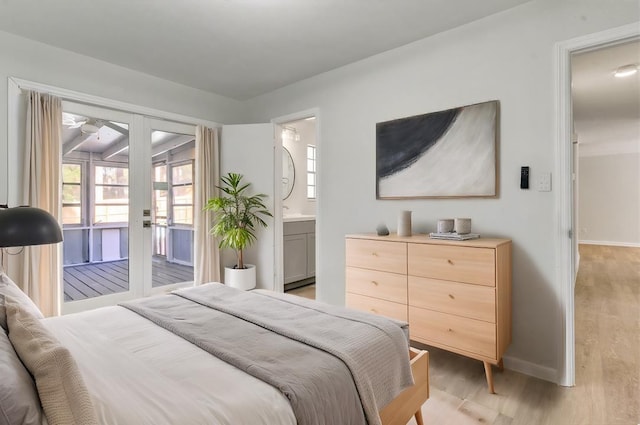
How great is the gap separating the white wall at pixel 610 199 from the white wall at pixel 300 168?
7246mm

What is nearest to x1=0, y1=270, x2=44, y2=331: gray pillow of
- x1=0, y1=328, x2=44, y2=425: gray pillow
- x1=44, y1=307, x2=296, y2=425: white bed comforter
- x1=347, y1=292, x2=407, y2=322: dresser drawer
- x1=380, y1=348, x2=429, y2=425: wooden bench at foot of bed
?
x1=44, y1=307, x2=296, y2=425: white bed comforter

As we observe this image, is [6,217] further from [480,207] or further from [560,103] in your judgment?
[560,103]

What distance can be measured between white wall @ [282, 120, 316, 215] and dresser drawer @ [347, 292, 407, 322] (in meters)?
2.61

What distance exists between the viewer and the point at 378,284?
2.59 metres

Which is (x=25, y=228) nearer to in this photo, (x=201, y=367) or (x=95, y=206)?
(x=201, y=367)

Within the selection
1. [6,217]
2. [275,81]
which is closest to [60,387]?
[6,217]

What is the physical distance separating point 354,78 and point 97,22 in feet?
7.04

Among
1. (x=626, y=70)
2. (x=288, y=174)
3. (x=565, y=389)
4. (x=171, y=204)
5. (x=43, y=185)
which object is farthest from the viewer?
(x=288, y=174)

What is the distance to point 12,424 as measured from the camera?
0.70 meters

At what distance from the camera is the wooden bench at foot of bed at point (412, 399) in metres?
1.43

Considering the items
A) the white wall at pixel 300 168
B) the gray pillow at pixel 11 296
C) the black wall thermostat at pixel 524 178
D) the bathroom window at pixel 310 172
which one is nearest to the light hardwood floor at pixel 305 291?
the white wall at pixel 300 168

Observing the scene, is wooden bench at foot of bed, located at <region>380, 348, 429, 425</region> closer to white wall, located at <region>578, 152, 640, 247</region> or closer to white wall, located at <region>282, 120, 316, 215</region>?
white wall, located at <region>282, 120, 316, 215</region>

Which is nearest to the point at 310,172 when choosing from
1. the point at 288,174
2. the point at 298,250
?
the point at 288,174

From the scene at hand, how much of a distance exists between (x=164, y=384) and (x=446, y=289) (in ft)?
5.80
